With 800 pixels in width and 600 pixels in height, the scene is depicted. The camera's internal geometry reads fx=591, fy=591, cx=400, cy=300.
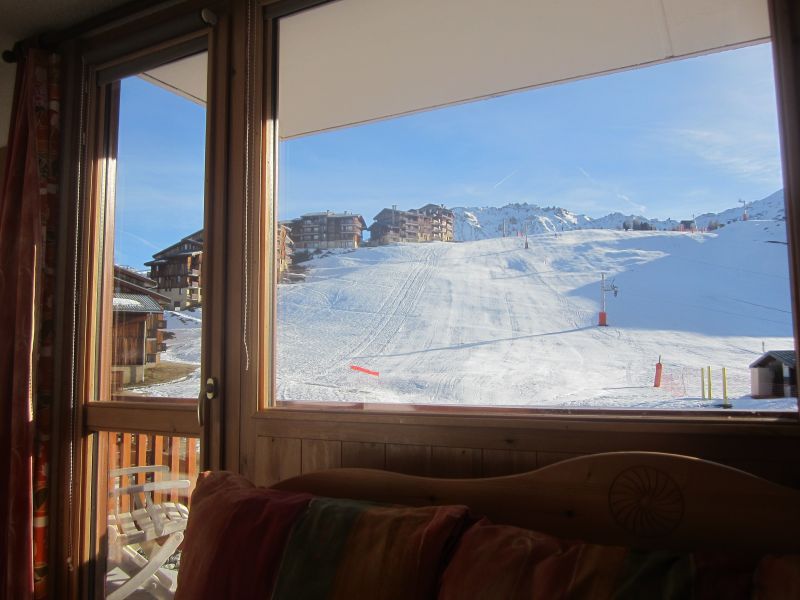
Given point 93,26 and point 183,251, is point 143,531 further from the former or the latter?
point 93,26

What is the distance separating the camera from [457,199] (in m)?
1.57

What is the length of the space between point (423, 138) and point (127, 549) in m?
1.61

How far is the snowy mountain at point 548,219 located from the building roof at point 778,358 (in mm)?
263

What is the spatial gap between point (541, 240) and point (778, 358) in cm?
55

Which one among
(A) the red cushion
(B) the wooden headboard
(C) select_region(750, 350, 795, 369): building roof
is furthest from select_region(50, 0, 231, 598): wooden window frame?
(C) select_region(750, 350, 795, 369): building roof

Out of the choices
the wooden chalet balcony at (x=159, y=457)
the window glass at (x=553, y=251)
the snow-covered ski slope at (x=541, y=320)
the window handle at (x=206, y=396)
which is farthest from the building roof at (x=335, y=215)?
the wooden chalet balcony at (x=159, y=457)

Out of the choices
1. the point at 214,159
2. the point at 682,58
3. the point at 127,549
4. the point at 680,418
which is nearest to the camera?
the point at 680,418

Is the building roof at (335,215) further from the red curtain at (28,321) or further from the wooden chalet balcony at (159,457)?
the red curtain at (28,321)

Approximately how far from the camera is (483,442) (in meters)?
1.34

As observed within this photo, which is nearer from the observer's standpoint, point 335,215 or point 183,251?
point 335,215

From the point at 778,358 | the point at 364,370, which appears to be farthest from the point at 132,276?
the point at 778,358

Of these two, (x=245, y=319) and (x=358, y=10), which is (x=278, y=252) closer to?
(x=245, y=319)

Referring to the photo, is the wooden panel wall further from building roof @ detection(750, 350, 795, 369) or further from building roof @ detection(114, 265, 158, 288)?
building roof @ detection(114, 265, 158, 288)

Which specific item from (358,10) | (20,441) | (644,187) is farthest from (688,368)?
(20,441)
